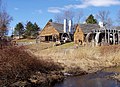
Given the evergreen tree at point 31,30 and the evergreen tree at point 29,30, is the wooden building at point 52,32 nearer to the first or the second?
the evergreen tree at point 29,30

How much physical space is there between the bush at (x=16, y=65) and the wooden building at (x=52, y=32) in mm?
51883

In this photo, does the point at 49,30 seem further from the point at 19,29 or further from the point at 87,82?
the point at 87,82

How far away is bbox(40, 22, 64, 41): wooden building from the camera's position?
76.1 meters

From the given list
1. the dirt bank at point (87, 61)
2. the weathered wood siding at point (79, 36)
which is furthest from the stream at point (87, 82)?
the weathered wood siding at point (79, 36)

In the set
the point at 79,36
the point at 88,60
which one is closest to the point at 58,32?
the point at 79,36

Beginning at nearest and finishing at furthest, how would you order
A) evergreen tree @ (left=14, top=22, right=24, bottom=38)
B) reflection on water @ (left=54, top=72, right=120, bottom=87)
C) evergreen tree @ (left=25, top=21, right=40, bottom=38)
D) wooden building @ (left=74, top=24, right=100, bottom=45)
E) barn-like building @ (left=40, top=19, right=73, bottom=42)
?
reflection on water @ (left=54, top=72, right=120, bottom=87) < wooden building @ (left=74, top=24, right=100, bottom=45) < barn-like building @ (left=40, top=19, right=73, bottom=42) < evergreen tree @ (left=25, top=21, right=40, bottom=38) < evergreen tree @ (left=14, top=22, right=24, bottom=38)

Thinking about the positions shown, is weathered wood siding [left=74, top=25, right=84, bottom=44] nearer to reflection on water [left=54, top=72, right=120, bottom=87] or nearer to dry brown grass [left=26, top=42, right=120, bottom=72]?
dry brown grass [left=26, top=42, right=120, bottom=72]

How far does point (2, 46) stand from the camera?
791 inches

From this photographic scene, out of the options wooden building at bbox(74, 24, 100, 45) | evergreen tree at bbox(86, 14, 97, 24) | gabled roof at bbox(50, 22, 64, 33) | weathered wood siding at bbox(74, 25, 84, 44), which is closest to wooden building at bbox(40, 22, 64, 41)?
gabled roof at bbox(50, 22, 64, 33)

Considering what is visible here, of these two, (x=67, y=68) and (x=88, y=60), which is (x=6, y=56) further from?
(x=88, y=60)

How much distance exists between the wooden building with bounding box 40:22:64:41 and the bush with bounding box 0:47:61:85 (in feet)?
170

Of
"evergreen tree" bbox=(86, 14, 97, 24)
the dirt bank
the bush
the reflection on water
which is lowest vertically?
the reflection on water

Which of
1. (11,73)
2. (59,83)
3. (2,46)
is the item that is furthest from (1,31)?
(59,83)

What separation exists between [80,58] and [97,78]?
1042 cm
